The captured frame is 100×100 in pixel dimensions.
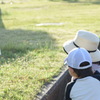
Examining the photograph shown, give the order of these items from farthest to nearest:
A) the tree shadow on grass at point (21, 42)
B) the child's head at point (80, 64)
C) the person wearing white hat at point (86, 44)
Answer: the tree shadow on grass at point (21, 42)
the person wearing white hat at point (86, 44)
the child's head at point (80, 64)

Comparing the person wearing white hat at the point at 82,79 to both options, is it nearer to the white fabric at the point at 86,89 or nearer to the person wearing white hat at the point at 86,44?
the white fabric at the point at 86,89

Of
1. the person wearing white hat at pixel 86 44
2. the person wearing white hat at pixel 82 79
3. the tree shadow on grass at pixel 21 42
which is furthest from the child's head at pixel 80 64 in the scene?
the tree shadow on grass at pixel 21 42

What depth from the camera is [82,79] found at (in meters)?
3.49

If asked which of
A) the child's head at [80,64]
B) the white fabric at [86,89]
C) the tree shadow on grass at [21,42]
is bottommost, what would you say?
the tree shadow on grass at [21,42]

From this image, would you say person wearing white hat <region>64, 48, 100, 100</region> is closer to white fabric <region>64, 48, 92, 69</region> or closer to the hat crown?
white fabric <region>64, 48, 92, 69</region>

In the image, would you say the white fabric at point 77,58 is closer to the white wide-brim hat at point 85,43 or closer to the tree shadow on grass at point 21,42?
the white wide-brim hat at point 85,43

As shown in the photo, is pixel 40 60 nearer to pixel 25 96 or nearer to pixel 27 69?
pixel 27 69

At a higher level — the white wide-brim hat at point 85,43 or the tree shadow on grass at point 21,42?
the white wide-brim hat at point 85,43

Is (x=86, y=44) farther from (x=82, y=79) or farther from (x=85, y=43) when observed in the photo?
(x=82, y=79)

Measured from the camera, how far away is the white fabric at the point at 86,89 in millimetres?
3477

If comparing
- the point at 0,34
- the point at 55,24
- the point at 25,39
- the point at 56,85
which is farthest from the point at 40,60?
the point at 55,24

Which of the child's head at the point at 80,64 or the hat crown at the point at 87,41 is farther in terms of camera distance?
the hat crown at the point at 87,41

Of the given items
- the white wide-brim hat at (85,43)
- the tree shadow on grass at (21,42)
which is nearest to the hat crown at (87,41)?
the white wide-brim hat at (85,43)

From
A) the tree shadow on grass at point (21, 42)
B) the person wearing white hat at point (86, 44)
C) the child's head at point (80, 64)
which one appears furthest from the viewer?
the tree shadow on grass at point (21, 42)
